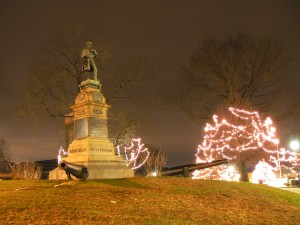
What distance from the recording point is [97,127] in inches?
568


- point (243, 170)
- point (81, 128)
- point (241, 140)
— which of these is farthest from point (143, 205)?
point (243, 170)

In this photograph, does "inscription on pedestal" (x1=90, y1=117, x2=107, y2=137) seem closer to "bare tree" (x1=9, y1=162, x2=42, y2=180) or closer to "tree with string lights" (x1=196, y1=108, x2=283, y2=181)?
"bare tree" (x1=9, y1=162, x2=42, y2=180)

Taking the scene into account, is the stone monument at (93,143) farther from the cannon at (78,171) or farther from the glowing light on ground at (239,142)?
the glowing light on ground at (239,142)

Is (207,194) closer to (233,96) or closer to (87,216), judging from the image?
(87,216)

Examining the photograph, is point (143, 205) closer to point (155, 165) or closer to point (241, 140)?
point (155, 165)

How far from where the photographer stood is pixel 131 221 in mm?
6812

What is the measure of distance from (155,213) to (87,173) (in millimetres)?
5111

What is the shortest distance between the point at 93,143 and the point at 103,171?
1.37 metres

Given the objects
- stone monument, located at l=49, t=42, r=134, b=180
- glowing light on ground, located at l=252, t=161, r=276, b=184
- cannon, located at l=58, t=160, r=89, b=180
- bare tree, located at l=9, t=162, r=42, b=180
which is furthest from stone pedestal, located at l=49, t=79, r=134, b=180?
glowing light on ground, located at l=252, t=161, r=276, b=184

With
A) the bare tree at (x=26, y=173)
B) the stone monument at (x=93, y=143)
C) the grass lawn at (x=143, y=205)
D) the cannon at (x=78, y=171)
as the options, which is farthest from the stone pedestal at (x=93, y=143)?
the bare tree at (x=26, y=173)

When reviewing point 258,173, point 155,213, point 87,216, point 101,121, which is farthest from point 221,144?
point 87,216

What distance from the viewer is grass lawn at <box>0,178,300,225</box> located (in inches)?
270

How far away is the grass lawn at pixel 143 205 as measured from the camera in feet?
22.5

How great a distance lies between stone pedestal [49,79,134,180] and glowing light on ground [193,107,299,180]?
8884mm
